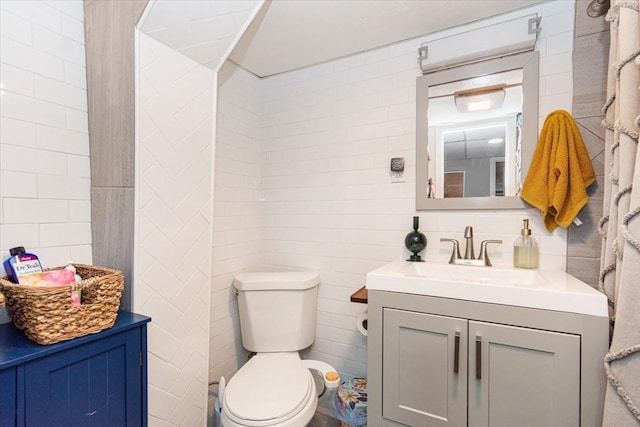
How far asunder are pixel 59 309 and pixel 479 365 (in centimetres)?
143

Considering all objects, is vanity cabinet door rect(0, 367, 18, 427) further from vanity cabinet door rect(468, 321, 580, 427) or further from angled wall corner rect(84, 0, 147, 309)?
vanity cabinet door rect(468, 321, 580, 427)

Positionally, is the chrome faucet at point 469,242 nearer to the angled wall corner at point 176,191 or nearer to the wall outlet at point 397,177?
the wall outlet at point 397,177

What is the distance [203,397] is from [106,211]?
3.24 ft

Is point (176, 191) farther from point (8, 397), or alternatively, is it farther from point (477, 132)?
point (477, 132)

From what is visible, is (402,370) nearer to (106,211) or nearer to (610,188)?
(610,188)

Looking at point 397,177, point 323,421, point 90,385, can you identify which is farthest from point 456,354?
point 90,385

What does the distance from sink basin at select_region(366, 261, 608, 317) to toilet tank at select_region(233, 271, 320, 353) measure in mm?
632

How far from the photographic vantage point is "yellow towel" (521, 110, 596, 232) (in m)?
1.40

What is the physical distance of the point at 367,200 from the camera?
6.40ft

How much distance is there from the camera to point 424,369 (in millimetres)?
1300

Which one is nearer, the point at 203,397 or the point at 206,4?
the point at 206,4

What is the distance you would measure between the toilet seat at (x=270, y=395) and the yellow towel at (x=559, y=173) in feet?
4.44

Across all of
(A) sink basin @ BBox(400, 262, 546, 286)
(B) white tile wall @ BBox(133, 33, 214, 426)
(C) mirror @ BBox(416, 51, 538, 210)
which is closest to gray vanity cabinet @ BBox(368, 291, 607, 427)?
(A) sink basin @ BBox(400, 262, 546, 286)

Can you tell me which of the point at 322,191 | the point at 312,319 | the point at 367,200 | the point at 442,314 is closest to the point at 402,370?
the point at 442,314
